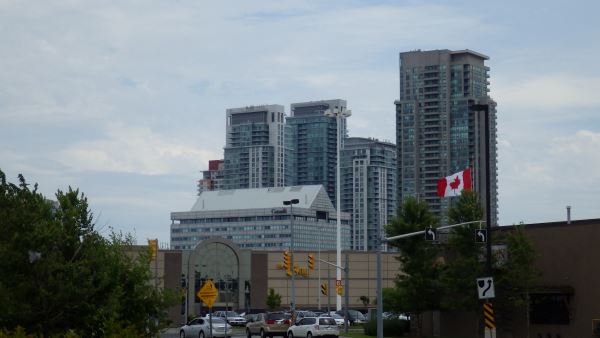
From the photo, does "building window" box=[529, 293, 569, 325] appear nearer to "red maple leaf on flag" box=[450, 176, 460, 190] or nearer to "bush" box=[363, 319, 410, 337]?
"red maple leaf on flag" box=[450, 176, 460, 190]

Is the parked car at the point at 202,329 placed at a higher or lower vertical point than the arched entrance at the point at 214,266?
lower

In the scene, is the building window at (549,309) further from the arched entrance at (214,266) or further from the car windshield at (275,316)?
the arched entrance at (214,266)

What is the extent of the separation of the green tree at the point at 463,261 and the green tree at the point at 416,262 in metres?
2.07

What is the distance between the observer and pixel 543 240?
56.4 m

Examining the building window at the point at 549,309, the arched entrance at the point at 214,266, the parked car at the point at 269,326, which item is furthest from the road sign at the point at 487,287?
the arched entrance at the point at 214,266

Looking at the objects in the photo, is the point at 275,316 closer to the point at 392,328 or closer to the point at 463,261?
the point at 392,328

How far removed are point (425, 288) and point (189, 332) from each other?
15.7 meters

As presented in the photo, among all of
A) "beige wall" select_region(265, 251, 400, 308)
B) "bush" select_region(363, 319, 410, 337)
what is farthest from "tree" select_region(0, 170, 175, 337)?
"beige wall" select_region(265, 251, 400, 308)

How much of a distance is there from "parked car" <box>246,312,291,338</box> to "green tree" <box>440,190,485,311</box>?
11.2 metres

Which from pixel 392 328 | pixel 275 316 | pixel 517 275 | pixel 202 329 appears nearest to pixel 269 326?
pixel 275 316

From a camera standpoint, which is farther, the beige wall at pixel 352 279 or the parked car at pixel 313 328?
the beige wall at pixel 352 279

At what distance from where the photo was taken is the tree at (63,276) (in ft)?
83.2

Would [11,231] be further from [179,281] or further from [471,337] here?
[179,281]

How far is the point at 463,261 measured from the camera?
190ft
